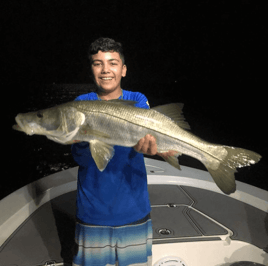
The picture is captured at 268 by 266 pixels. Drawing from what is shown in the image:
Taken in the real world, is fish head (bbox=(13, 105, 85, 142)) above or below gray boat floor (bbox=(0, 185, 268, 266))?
above

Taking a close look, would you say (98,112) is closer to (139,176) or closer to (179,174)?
(139,176)

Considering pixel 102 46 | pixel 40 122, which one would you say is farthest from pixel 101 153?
pixel 102 46

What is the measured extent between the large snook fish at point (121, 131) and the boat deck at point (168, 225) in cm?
174

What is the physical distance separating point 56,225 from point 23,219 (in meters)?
0.57

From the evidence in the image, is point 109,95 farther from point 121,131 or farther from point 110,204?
point 110,204

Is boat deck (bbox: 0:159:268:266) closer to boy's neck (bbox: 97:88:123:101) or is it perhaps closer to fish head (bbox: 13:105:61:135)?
fish head (bbox: 13:105:61:135)

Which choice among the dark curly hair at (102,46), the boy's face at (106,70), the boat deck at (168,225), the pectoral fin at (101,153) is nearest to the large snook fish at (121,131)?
the pectoral fin at (101,153)

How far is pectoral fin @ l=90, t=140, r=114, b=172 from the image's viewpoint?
202 centimetres

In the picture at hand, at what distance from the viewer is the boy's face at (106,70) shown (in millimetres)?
2416

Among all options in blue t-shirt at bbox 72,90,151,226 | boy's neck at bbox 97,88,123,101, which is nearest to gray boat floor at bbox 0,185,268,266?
blue t-shirt at bbox 72,90,151,226

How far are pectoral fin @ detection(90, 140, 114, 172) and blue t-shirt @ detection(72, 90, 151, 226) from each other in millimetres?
259

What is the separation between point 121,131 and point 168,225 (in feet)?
7.68

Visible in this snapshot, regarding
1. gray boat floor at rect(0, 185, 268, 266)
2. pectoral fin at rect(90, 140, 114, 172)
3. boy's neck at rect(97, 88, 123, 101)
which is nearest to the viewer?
pectoral fin at rect(90, 140, 114, 172)

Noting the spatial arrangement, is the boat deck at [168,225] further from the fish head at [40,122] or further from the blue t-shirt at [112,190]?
the fish head at [40,122]
